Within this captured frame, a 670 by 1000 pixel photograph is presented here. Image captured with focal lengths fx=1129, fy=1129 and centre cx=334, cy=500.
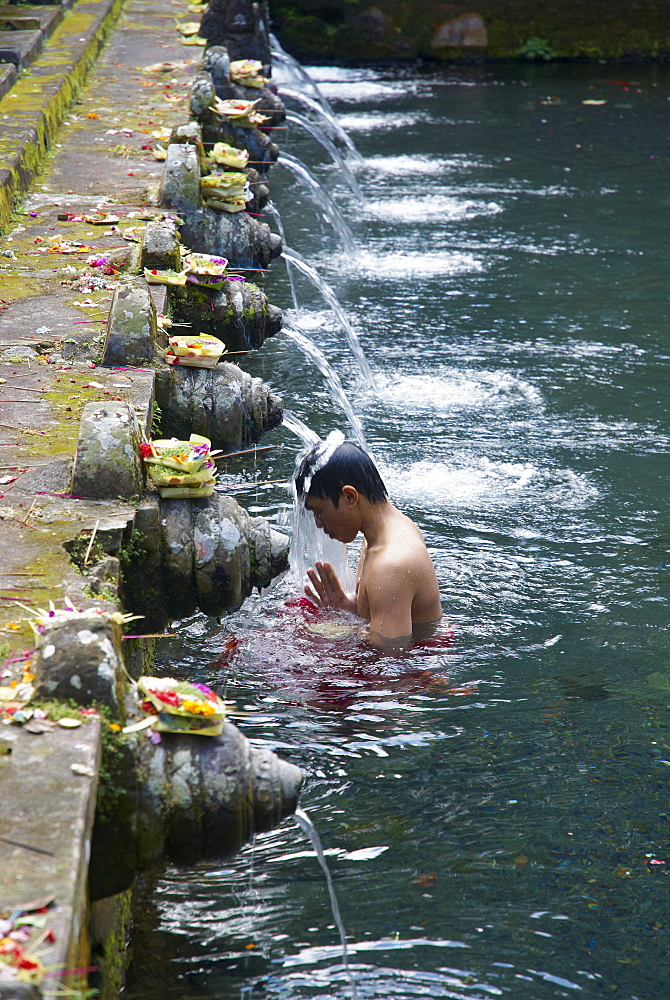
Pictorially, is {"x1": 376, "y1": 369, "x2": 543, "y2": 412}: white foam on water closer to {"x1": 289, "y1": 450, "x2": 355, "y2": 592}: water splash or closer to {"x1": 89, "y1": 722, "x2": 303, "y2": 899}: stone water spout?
{"x1": 289, "y1": 450, "x2": 355, "y2": 592}: water splash

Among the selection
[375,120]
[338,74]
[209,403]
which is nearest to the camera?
[209,403]

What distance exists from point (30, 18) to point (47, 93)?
2717mm

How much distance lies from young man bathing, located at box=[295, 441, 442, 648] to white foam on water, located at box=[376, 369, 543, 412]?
9.00 ft

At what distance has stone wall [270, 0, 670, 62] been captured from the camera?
17031 millimetres

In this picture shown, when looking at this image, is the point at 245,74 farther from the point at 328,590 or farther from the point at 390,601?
the point at 390,601

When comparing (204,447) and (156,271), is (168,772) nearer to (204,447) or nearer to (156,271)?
(204,447)

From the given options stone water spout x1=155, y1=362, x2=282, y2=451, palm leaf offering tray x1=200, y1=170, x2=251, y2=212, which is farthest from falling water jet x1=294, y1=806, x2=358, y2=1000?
palm leaf offering tray x1=200, y1=170, x2=251, y2=212

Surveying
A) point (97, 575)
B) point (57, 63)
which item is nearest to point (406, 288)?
point (57, 63)

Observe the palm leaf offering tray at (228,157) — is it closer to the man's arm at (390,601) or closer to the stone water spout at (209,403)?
the stone water spout at (209,403)

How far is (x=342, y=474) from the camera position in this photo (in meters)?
4.45

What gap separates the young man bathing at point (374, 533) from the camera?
4.44m

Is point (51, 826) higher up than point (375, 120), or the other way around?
point (375, 120)

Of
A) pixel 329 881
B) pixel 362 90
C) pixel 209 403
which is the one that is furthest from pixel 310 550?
pixel 362 90

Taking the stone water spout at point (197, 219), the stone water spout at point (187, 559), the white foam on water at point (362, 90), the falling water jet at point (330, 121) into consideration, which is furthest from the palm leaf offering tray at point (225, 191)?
the white foam on water at point (362, 90)
